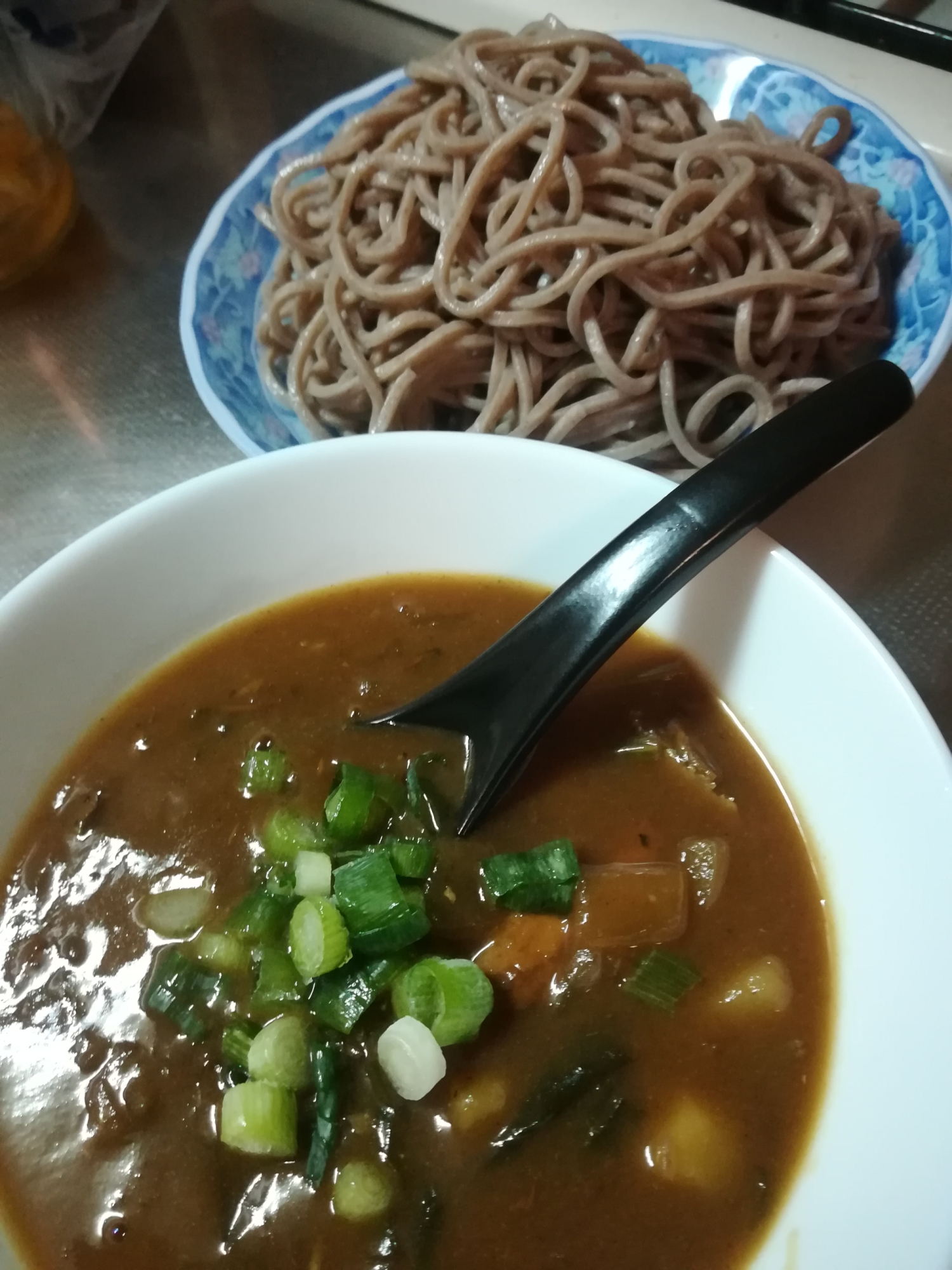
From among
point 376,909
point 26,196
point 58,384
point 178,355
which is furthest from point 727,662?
point 26,196

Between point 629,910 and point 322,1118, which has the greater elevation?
point 629,910

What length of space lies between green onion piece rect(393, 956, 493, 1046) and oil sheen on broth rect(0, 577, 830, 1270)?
0.05m

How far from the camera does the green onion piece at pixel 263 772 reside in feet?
4.34

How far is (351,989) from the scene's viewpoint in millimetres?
1146

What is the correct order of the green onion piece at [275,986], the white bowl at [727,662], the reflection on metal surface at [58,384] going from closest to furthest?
the white bowl at [727,662] → the green onion piece at [275,986] → the reflection on metal surface at [58,384]

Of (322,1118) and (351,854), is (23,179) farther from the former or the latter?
(322,1118)

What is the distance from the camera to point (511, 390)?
1788 mm

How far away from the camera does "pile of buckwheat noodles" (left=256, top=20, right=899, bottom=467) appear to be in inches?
68.4

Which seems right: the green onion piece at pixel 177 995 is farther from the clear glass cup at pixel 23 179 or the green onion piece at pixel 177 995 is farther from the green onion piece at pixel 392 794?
the clear glass cup at pixel 23 179

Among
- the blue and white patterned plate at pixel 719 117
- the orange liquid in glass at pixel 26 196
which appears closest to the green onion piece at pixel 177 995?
the blue and white patterned plate at pixel 719 117

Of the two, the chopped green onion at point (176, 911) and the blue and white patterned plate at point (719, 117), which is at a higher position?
the blue and white patterned plate at point (719, 117)

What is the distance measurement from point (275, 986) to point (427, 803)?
0.29 meters

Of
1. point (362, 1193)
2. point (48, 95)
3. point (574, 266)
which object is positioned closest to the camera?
point (362, 1193)

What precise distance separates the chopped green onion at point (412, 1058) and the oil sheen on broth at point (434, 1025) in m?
0.04
